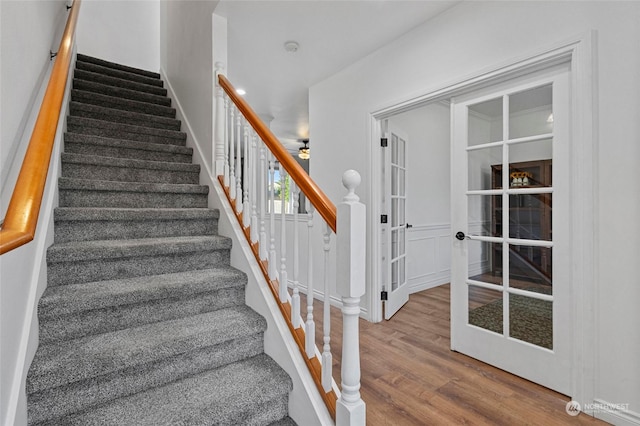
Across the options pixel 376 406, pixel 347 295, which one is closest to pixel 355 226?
pixel 347 295

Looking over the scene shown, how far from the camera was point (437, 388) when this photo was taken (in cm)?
186

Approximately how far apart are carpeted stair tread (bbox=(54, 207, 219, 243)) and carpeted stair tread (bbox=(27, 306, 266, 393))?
0.66 metres

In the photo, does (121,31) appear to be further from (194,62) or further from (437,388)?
(437,388)

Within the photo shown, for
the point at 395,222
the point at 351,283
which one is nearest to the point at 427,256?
the point at 395,222

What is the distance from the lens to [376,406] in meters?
1.69

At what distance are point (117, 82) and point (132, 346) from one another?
3230 mm

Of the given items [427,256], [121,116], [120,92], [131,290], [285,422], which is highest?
[120,92]

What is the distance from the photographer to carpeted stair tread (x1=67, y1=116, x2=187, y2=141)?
2.49 m

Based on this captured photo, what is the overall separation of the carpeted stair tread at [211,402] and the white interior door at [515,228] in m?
1.54

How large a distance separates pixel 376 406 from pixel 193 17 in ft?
10.8

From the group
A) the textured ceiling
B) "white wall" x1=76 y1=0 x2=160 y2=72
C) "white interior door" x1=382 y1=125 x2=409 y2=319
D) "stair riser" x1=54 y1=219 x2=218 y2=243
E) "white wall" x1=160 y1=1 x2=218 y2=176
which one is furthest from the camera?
"white wall" x1=76 y1=0 x2=160 y2=72

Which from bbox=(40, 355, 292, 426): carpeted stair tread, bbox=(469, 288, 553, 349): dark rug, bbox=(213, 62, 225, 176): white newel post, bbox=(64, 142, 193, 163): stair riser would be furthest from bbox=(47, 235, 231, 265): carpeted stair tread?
bbox=(469, 288, 553, 349): dark rug

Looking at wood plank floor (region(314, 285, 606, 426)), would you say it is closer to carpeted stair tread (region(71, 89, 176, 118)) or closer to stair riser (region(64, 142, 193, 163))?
stair riser (region(64, 142, 193, 163))

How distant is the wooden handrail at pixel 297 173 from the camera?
1.26 m
